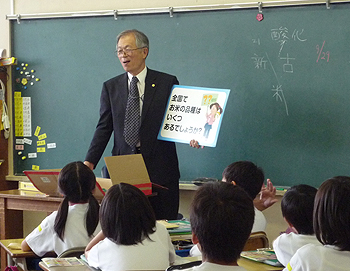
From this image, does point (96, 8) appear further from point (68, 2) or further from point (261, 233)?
point (261, 233)

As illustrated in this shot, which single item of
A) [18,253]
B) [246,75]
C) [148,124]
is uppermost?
Result: [246,75]

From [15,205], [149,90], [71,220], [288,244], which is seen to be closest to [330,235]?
[288,244]

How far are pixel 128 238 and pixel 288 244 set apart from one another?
63cm

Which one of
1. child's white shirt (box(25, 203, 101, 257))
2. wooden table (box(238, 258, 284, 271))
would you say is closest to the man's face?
child's white shirt (box(25, 203, 101, 257))

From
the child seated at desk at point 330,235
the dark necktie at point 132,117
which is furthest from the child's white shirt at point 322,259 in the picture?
the dark necktie at point 132,117

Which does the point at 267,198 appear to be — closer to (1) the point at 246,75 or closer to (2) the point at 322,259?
(1) the point at 246,75

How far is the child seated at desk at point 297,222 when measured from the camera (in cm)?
185

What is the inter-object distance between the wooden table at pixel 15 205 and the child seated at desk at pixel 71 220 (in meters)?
0.71

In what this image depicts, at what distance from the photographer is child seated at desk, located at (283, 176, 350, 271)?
1.48m

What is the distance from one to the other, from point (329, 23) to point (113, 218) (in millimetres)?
2385

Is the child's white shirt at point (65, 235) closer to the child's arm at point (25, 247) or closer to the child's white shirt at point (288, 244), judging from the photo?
the child's arm at point (25, 247)

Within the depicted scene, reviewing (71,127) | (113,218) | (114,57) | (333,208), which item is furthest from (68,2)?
(333,208)

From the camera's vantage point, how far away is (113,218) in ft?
6.09

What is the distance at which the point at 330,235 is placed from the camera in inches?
59.1
